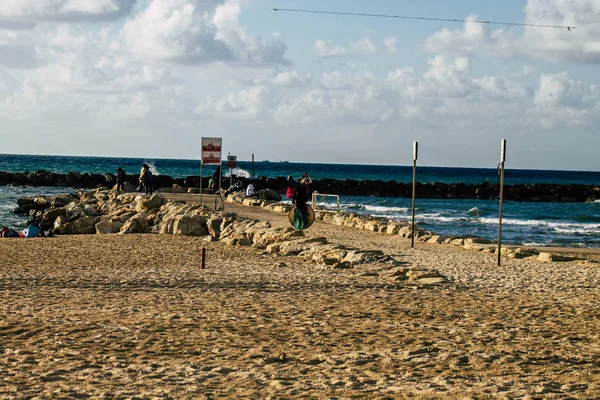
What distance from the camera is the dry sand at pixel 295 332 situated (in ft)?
22.3

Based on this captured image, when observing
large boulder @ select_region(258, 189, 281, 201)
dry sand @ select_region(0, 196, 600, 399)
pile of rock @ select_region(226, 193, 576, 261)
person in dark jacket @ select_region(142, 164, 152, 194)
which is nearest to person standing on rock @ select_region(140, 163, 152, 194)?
person in dark jacket @ select_region(142, 164, 152, 194)

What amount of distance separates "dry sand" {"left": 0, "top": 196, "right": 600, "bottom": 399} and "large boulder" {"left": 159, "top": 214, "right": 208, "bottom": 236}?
6404mm

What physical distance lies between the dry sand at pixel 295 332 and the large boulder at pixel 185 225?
6.40m

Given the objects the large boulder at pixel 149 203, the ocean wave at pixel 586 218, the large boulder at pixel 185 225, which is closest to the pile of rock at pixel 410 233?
the large boulder at pixel 149 203

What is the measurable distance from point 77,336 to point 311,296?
3.87m

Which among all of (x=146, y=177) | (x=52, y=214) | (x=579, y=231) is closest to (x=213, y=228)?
(x=52, y=214)

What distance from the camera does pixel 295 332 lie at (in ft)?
29.1

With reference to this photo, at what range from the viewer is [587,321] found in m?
9.66

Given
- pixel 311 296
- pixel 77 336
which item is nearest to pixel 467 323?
pixel 311 296

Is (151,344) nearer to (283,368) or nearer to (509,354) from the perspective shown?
(283,368)

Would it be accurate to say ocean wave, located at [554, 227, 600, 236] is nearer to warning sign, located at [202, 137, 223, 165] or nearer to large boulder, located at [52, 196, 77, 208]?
warning sign, located at [202, 137, 223, 165]

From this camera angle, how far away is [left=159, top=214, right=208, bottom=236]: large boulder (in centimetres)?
2183

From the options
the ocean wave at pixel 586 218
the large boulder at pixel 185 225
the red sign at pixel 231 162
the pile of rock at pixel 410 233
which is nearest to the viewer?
the pile of rock at pixel 410 233

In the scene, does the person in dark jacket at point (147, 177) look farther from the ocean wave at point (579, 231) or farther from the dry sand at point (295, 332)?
the dry sand at point (295, 332)
